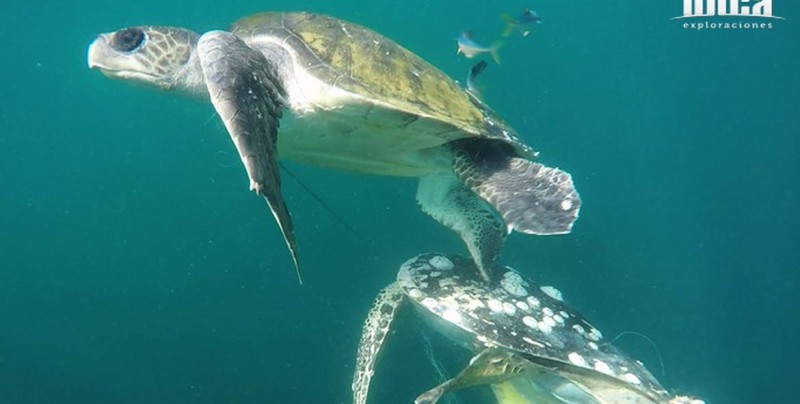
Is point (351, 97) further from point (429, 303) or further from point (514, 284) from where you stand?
→ point (514, 284)

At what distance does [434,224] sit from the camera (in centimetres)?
903

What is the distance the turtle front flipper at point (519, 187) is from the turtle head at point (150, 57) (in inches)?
82.0

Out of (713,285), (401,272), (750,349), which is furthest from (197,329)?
(750,349)

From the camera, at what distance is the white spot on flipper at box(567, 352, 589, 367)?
3.34 m

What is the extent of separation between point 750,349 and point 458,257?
13.8 meters

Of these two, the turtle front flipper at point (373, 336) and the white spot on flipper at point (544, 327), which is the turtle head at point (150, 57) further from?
the white spot on flipper at point (544, 327)

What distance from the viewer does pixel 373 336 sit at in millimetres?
4055

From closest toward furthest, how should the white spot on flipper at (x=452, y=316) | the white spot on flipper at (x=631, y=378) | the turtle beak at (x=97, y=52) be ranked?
the turtle beak at (x=97, y=52), the white spot on flipper at (x=631, y=378), the white spot on flipper at (x=452, y=316)

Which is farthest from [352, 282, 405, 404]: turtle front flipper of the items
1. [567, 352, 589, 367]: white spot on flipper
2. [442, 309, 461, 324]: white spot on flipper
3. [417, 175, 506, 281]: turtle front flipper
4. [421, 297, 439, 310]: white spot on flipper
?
[567, 352, 589, 367]: white spot on flipper

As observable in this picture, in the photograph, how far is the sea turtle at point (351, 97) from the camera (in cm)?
295

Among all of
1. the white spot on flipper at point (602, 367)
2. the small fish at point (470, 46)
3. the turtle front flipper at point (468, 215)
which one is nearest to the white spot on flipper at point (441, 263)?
the turtle front flipper at point (468, 215)

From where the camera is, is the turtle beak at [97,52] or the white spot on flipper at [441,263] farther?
the white spot on flipper at [441,263]

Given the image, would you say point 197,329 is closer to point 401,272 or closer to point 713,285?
point 401,272

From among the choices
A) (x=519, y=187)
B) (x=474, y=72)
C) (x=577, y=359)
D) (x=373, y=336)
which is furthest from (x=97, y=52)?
(x=474, y=72)
